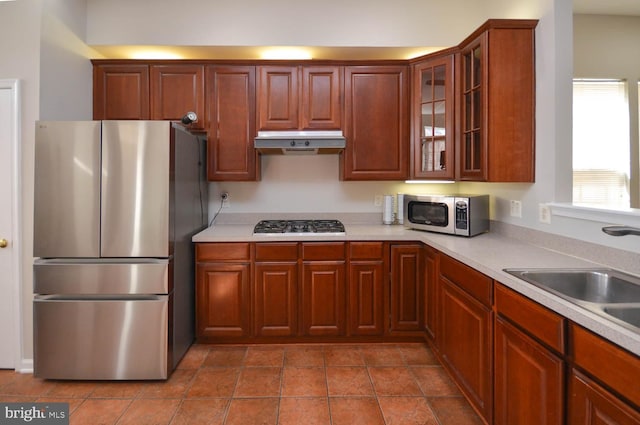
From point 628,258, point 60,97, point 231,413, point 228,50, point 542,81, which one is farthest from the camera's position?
point 228,50

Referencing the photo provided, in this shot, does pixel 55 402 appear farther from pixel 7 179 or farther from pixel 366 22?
pixel 366 22

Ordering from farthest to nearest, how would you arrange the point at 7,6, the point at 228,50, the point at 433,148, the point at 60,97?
the point at 228,50
the point at 433,148
the point at 60,97
the point at 7,6

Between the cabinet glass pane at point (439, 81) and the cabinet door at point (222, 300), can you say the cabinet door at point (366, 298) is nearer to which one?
the cabinet door at point (222, 300)

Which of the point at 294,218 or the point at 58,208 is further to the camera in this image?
the point at 294,218

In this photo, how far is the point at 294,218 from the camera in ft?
11.2

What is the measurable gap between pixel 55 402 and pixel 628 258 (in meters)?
3.18

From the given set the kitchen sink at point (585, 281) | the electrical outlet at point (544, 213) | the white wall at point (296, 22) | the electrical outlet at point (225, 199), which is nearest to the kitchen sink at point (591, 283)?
the kitchen sink at point (585, 281)

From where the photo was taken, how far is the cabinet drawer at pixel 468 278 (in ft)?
5.66

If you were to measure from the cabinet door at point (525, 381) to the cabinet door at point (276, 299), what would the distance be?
1.54m

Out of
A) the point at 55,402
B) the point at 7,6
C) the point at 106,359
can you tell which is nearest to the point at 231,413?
the point at 106,359

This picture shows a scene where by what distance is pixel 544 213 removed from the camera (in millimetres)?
2156

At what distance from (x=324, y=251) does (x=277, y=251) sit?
37 centimetres

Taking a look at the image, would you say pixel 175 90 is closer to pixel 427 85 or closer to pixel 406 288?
pixel 427 85

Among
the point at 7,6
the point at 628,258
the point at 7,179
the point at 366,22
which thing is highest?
the point at 366,22
